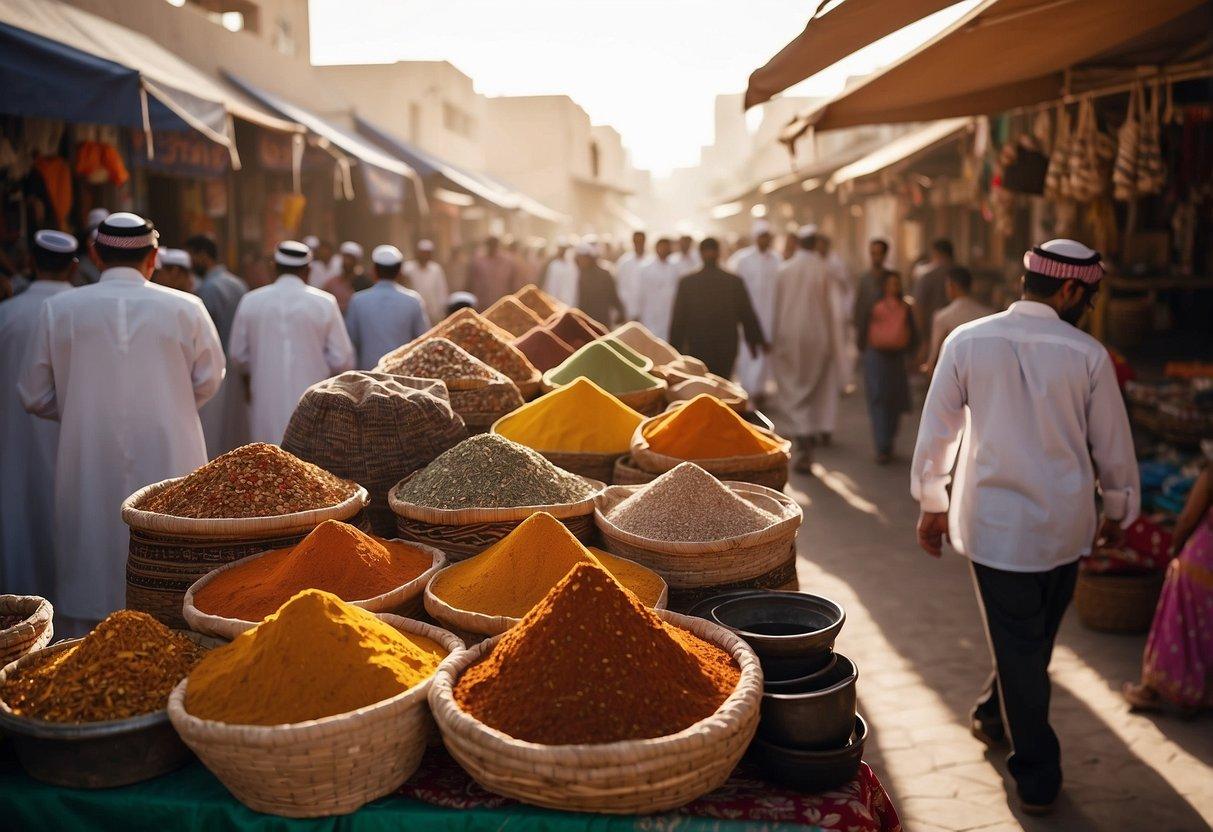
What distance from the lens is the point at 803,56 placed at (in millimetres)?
3559

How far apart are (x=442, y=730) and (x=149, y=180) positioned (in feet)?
25.6

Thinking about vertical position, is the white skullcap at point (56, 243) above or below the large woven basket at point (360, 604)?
above

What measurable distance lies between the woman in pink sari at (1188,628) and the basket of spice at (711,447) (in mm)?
1337

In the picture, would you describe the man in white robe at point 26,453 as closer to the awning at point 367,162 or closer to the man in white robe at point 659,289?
the awning at point 367,162

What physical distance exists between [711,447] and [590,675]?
1.29 meters

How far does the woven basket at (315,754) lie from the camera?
51.0 inches

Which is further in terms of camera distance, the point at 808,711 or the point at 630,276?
the point at 630,276

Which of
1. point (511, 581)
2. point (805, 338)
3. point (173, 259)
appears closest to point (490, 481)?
point (511, 581)

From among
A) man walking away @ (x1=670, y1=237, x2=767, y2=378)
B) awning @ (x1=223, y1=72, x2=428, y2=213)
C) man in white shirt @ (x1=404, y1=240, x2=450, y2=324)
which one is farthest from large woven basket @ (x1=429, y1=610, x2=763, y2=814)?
man in white shirt @ (x1=404, y1=240, x2=450, y2=324)

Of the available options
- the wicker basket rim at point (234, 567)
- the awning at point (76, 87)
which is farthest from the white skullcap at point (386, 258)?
the wicker basket rim at point (234, 567)

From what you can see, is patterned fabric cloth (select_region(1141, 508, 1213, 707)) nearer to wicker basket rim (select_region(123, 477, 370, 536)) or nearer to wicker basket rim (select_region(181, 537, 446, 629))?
wicker basket rim (select_region(181, 537, 446, 629))

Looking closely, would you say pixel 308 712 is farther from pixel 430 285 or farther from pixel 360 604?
pixel 430 285

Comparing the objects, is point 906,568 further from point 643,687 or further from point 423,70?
point 423,70

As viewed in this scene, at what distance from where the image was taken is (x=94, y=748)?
1.40 metres
